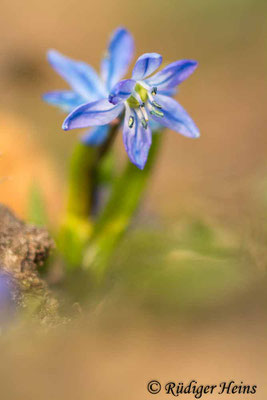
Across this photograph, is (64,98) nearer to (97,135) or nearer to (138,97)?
(97,135)

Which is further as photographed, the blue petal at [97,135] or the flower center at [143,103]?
the blue petal at [97,135]

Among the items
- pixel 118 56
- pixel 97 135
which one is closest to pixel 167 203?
pixel 97 135

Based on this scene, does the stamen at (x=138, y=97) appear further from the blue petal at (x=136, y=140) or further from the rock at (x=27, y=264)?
the rock at (x=27, y=264)

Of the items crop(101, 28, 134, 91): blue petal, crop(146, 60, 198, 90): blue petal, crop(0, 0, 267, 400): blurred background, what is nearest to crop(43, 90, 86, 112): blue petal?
crop(101, 28, 134, 91): blue petal

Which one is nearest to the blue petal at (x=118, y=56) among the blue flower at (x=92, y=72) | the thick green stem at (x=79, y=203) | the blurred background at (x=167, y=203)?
the blue flower at (x=92, y=72)

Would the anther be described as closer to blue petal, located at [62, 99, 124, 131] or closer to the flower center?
the flower center

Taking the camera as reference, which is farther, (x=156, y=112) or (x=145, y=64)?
(x=156, y=112)
